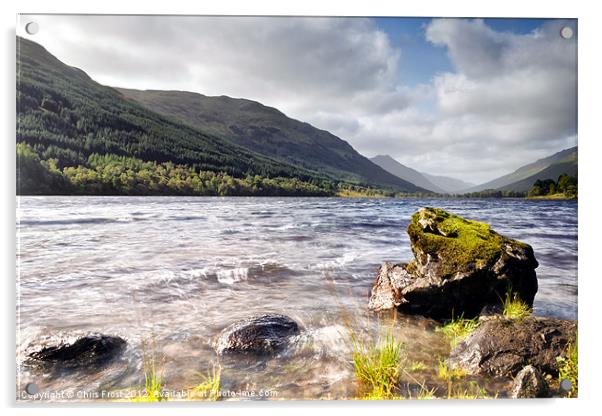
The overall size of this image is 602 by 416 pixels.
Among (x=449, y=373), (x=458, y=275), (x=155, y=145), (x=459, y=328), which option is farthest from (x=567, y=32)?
(x=155, y=145)

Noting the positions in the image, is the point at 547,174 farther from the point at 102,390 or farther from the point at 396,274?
the point at 102,390

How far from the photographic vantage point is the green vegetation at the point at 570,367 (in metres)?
3.55

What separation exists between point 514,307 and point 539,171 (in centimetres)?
165

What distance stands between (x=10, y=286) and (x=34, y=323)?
522 mm

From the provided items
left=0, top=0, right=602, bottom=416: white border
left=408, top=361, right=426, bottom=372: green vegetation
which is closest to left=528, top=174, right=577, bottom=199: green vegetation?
left=0, top=0, right=602, bottom=416: white border

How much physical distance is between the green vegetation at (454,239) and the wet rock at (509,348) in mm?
655

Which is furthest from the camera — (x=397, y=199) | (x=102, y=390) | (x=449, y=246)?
(x=397, y=199)

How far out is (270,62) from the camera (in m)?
4.18

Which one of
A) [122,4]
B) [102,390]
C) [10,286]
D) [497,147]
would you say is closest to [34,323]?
[10,286]

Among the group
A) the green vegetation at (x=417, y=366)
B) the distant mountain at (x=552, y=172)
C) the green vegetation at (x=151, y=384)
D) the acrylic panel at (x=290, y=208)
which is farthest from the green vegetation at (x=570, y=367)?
the green vegetation at (x=151, y=384)

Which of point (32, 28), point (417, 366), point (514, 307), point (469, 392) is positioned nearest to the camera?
point (469, 392)

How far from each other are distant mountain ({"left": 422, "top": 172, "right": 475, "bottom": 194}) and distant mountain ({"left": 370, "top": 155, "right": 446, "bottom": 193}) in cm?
4

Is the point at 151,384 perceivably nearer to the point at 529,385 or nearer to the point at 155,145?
the point at 155,145

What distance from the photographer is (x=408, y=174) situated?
14.2 ft
